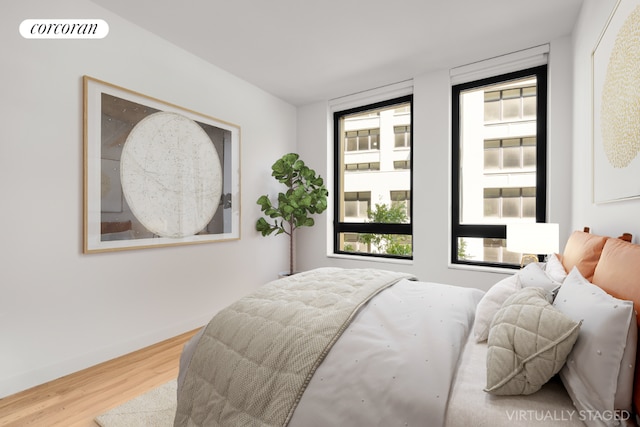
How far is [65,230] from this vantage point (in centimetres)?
216

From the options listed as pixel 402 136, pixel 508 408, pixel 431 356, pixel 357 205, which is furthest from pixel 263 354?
pixel 402 136

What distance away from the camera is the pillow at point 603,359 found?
0.78 meters

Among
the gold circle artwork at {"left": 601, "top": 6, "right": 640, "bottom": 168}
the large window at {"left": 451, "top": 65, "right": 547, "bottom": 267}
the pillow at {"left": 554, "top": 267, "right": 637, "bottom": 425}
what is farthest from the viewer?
the large window at {"left": 451, "top": 65, "right": 547, "bottom": 267}

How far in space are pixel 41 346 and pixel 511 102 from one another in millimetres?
4432

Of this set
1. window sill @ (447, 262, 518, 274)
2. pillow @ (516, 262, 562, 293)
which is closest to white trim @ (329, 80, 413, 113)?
window sill @ (447, 262, 518, 274)

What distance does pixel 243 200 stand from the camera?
3.58 m

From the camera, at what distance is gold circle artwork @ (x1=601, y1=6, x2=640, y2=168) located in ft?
4.25

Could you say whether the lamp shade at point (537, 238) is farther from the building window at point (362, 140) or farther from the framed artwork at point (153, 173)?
the framed artwork at point (153, 173)

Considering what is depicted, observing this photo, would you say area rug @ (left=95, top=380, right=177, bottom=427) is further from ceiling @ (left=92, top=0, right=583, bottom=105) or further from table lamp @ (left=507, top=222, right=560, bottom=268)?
ceiling @ (left=92, top=0, right=583, bottom=105)

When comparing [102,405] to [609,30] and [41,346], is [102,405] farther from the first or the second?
[609,30]

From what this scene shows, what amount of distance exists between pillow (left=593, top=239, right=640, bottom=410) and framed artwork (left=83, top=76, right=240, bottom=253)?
293 cm

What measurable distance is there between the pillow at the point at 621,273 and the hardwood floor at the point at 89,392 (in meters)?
2.42

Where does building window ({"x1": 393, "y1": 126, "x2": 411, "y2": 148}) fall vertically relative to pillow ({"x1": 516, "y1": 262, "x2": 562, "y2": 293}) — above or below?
above

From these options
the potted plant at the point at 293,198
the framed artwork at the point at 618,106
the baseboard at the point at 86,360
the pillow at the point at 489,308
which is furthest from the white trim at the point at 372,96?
the baseboard at the point at 86,360
